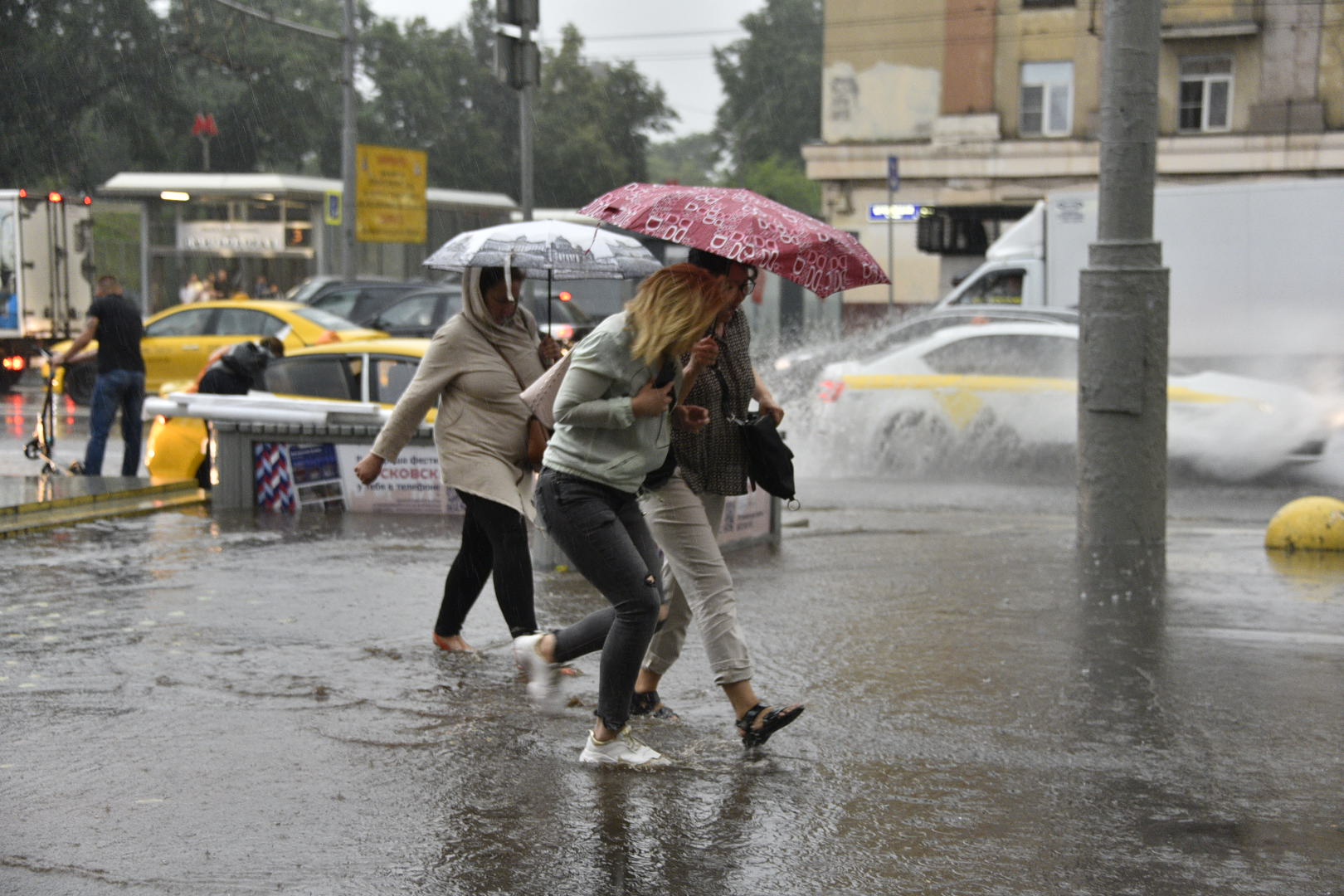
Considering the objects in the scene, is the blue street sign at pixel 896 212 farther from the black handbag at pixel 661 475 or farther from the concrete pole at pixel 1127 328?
the black handbag at pixel 661 475

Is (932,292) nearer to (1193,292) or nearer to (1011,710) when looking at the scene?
(1193,292)

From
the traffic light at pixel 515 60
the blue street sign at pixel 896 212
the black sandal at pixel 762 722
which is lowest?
the black sandal at pixel 762 722

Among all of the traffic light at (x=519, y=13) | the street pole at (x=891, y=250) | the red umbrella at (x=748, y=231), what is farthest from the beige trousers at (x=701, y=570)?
the street pole at (x=891, y=250)

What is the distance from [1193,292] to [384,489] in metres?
10.5

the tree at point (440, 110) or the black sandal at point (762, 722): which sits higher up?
the tree at point (440, 110)

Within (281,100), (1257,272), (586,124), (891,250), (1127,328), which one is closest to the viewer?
(1127,328)

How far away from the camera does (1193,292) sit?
17.6 metres

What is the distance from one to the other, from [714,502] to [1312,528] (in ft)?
17.2

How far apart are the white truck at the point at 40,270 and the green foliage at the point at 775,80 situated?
59102 millimetres

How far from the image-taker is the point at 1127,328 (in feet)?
27.6

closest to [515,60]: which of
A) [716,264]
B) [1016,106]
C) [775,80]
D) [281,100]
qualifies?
[716,264]

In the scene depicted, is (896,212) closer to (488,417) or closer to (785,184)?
(488,417)

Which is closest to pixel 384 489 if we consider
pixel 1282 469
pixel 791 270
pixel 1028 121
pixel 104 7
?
pixel 791 270

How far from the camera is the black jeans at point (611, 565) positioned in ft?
15.9
